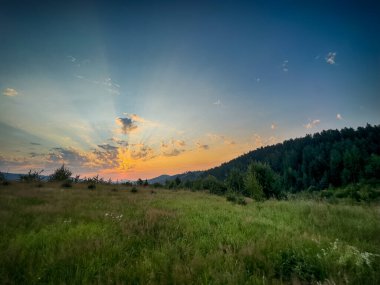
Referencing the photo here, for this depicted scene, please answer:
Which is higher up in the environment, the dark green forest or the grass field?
the dark green forest

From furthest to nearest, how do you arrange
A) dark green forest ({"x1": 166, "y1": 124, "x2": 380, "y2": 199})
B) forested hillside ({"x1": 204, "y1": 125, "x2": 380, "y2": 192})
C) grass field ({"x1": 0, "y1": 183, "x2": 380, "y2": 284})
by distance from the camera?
forested hillside ({"x1": 204, "y1": 125, "x2": 380, "y2": 192}) → dark green forest ({"x1": 166, "y1": 124, "x2": 380, "y2": 199}) → grass field ({"x1": 0, "y1": 183, "x2": 380, "y2": 284})

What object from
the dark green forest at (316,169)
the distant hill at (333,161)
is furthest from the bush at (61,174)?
the distant hill at (333,161)

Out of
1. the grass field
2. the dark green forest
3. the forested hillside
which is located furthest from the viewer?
the forested hillside

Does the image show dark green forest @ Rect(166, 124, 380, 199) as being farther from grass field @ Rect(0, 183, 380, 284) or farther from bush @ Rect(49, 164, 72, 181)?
bush @ Rect(49, 164, 72, 181)

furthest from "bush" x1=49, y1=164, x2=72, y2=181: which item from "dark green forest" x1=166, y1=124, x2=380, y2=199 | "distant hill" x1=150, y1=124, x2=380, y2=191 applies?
"distant hill" x1=150, y1=124, x2=380, y2=191

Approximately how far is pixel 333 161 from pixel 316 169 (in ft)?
43.9

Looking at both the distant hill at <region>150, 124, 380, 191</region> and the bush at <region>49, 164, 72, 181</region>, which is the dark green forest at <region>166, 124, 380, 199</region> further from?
the bush at <region>49, 164, 72, 181</region>

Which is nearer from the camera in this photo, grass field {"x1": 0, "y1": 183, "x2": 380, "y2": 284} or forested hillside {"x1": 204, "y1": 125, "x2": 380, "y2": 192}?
grass field {"x1": 0, "y1": 183, "x2": 380, "y2": 284}

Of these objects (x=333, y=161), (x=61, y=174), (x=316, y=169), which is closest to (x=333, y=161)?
(x=333, y=161)

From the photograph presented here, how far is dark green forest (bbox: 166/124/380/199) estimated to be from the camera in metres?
27.2

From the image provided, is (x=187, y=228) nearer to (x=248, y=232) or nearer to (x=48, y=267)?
(x=248, y=232)

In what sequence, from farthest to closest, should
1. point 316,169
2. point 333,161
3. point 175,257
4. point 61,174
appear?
point 316,169, point 333,161, point 61,174, point 175,257

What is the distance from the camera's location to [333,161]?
9656 centimetres

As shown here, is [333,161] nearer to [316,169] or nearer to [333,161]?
[333,161]
